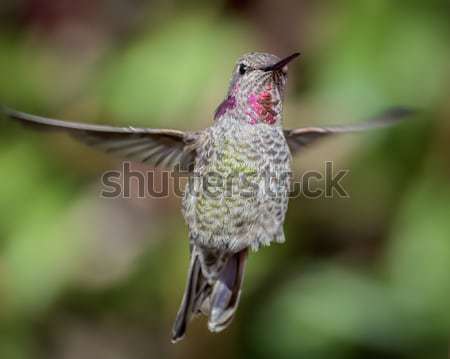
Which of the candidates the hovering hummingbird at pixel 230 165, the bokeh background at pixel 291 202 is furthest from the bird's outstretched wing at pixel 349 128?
the bokeh background at pixel 291 202

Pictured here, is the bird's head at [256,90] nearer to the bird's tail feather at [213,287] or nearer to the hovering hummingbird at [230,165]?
the hovering hummingbird at [230,165]

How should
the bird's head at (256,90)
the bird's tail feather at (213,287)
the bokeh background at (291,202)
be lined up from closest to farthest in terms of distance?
the bird's head at (256,90), the bird's tail feather at (213,287), the bokeh background at (291,202)

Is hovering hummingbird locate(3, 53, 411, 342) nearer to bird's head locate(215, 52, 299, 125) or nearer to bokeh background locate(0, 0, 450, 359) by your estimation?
bird's head locate(215, 52, 299, 125)

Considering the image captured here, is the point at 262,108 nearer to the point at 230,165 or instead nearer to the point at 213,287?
the point at 230,165

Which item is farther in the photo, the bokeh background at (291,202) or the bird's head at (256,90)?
the bokeh background at (291,202)

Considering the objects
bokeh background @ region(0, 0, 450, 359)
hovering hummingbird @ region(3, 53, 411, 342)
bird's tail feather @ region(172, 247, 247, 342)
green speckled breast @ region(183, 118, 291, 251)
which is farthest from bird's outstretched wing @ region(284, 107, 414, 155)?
bokeh background @ region(0, 0, 450, 359)

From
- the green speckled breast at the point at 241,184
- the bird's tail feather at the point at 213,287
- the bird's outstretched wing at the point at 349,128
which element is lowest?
the bird's tail feather at the point at 213,287

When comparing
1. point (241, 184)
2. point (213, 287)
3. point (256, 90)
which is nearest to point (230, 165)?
point (241, 184)
